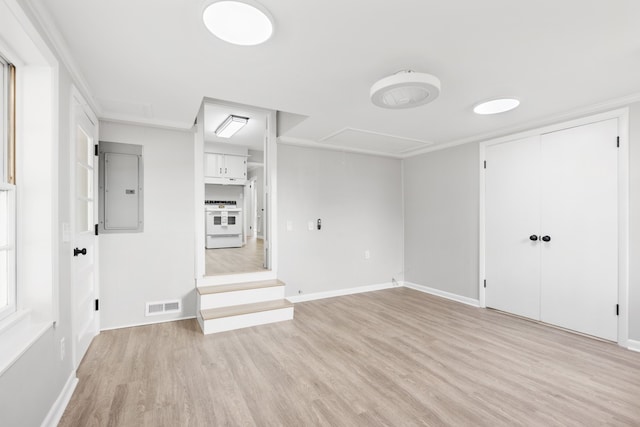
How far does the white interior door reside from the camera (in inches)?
89.5

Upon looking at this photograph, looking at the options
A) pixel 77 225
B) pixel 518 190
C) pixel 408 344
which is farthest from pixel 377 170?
pixel 77 225

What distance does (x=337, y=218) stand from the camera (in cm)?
475

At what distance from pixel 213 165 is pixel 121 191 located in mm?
3729

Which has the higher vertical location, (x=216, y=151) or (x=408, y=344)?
(x=216, y=151)

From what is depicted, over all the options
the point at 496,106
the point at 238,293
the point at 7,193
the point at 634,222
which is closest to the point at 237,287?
the point at 238,293

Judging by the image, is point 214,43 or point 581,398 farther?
point 581,398

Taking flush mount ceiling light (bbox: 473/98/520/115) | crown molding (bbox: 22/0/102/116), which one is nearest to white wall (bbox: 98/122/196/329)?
crown molding (bbox: 22/0/102/116)

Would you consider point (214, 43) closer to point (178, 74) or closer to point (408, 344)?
point (178, 74)

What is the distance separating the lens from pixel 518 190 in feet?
12.1

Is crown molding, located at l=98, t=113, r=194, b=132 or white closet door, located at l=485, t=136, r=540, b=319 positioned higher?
crown molding, located at l=98, t=113, r=194, b=132

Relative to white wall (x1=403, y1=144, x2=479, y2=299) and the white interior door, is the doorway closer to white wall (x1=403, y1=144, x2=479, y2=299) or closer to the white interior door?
the white interior door

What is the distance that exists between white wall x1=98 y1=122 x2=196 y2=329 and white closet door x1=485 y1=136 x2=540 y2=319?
3.90 metres

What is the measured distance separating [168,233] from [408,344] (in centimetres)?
296

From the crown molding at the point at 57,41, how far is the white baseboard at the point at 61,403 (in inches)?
85.7
